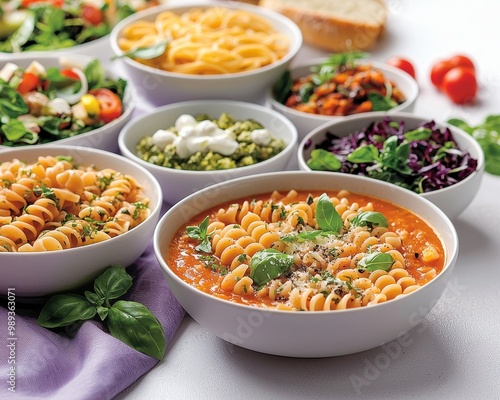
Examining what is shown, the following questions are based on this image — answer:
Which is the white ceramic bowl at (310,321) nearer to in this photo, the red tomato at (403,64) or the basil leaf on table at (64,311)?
the basil leaf on table at (64,311)

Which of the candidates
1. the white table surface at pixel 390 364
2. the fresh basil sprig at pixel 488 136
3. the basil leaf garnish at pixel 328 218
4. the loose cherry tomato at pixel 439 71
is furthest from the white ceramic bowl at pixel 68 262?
the loose cherry tomato at pixel 439 71

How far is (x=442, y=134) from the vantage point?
15.8 ft

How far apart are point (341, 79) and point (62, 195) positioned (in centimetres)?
236

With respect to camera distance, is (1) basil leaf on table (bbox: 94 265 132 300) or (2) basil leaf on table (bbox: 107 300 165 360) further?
(1) basil leaf on table (bbox: 94 265 132 300)

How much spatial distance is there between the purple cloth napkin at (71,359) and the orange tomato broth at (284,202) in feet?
0.89

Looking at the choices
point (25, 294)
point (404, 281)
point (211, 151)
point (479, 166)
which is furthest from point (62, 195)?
point (479, 166)

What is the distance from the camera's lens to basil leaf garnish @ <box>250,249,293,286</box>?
135 inches

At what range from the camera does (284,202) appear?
13.5 ft

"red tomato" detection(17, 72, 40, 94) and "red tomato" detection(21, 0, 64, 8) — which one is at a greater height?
"red tomato" detection(17, 72, 40, 94)

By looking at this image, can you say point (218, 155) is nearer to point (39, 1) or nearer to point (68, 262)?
point (68, 262)

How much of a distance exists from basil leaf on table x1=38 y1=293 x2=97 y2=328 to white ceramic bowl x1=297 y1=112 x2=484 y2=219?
1508mm

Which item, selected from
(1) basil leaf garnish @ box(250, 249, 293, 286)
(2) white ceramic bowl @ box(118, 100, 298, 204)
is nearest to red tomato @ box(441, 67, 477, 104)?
(2) white ceramic bowl @ box(118, 100, 298, 204)

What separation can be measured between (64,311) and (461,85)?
354cm

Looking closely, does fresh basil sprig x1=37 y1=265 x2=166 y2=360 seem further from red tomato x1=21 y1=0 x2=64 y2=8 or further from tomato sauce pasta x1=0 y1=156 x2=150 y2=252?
red tomato x1=21 y1=0 x2=64 y2=8
